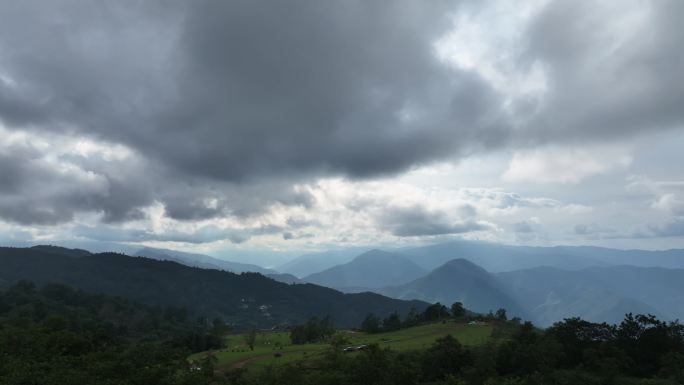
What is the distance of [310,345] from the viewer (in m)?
136

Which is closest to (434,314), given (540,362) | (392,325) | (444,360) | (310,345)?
(392,325)

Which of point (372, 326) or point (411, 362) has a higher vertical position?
point (411, 362)

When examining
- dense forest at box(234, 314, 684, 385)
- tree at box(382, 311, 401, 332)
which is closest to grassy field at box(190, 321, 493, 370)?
tree at box(382, 311, 401, 332)

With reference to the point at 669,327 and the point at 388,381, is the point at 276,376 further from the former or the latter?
the point at 669,327

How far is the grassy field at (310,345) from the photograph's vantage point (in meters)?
111

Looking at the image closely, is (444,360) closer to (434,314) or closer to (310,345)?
(310,345)

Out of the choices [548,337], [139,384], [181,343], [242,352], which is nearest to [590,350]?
[548,337]

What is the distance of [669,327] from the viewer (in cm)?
7012

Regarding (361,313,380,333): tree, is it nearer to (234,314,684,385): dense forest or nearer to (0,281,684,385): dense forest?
(234,314,684,385): dense forest

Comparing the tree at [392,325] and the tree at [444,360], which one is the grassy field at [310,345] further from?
the tree at [444,360]

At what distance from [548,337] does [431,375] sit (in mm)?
20461

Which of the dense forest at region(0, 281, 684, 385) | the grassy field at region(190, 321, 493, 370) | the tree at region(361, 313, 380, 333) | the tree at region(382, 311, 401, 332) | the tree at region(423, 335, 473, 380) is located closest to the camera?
the dense forest at region(0, 281, 684, 385)

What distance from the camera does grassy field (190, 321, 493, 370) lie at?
11052 centimetres

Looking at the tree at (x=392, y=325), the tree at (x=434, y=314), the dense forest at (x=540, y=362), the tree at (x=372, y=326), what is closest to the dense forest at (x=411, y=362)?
the dense forest at (x=540, y=362)
